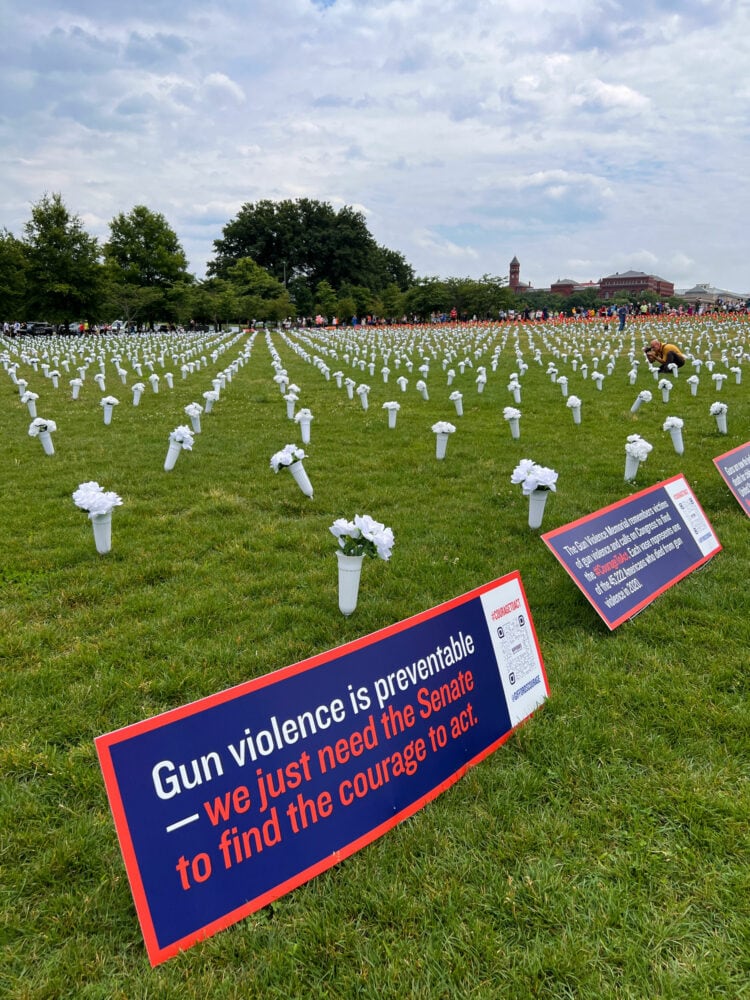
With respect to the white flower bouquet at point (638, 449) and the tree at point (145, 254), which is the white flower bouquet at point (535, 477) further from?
the tree at point (145, 254)

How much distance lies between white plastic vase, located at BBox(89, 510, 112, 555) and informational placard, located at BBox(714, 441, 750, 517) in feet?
21.3

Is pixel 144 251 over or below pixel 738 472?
over

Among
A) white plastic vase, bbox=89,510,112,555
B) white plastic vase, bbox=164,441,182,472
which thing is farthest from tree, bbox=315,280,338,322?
white plastic vase, bbox=89,510,112,555

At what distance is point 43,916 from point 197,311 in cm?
7318

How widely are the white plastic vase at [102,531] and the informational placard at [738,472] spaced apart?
649 cm

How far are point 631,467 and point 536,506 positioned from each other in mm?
2342

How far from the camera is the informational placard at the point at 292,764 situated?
2.05 meters

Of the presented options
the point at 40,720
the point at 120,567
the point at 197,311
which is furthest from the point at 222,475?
the point at 197,311

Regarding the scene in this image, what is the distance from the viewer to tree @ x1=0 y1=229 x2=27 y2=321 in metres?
51.8

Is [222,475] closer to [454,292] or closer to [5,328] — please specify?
[5,328]

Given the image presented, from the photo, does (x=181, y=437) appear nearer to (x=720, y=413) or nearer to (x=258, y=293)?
(x=720, y=413)

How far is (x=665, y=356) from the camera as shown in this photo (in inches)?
746

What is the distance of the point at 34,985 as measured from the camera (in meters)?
2.06

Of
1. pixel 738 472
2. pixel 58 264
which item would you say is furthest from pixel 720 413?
pixel 58 264
